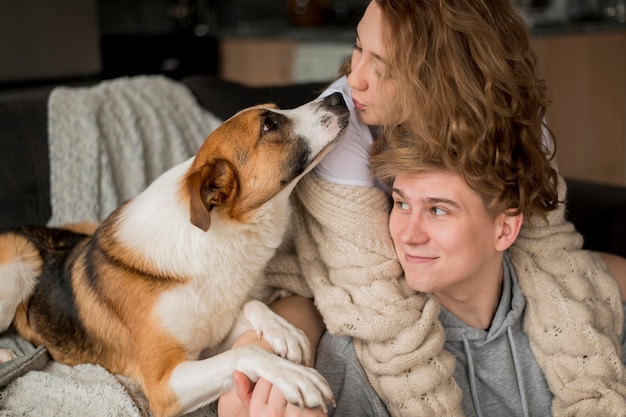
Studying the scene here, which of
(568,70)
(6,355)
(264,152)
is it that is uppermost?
(264,152)

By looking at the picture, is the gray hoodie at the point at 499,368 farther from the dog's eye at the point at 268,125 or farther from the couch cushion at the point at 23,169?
the couch cushion at the point at 23,169

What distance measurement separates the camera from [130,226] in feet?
5.87

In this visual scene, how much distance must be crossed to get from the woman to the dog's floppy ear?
200mm

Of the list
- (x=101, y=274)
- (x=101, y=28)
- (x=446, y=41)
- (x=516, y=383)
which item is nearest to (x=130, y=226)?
(x=101, y=274)

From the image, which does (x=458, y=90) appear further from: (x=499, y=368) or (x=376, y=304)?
(x=499, y=368)

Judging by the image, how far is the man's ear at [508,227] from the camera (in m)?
1.75

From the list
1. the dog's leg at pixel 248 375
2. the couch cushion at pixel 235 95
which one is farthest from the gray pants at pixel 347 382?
the couch cushion at pixel 235 95

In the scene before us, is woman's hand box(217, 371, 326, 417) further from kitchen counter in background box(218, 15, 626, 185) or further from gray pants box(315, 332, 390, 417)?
kitchen counter in background box(218, 15, 626, 185)

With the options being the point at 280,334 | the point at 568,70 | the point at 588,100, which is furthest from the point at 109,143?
the point at 588,100

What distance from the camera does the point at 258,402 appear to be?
147cm

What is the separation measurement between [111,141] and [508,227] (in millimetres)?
1248

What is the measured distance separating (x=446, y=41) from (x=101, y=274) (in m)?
0.92

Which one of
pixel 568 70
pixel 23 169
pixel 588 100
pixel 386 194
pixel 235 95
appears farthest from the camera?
pixel 588 100

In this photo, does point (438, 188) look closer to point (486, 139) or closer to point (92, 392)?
point (486, 139)
